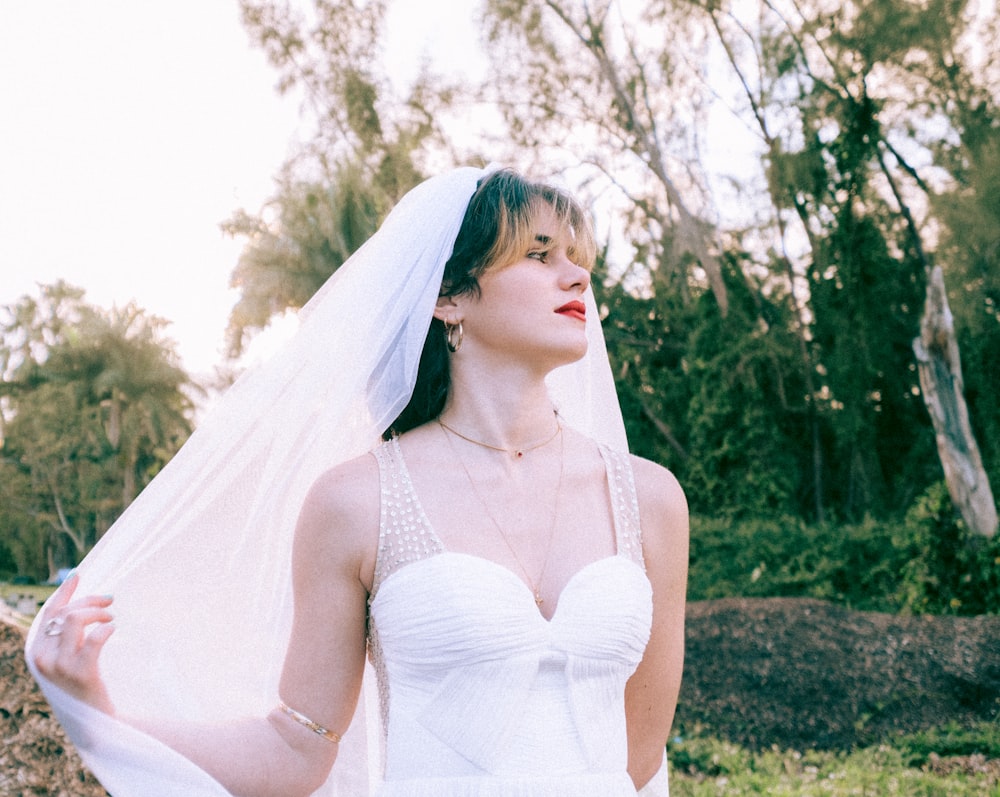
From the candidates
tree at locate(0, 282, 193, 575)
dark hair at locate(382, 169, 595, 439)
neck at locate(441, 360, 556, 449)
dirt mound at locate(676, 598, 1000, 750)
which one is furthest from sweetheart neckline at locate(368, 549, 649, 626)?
tree at locate(0, 282, 193, 575)

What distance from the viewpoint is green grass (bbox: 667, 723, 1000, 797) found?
16.3 feet

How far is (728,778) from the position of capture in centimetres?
541

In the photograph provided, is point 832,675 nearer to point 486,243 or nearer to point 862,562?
point 862,562

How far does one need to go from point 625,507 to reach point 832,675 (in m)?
6.15

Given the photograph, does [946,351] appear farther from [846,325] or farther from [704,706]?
[846,325]

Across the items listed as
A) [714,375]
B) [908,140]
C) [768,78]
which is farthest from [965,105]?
[714,375]

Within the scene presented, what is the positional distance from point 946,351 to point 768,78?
681 cm

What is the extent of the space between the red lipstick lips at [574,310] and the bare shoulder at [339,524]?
518 mm

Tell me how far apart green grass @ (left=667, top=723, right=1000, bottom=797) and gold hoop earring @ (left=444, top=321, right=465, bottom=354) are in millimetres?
3642

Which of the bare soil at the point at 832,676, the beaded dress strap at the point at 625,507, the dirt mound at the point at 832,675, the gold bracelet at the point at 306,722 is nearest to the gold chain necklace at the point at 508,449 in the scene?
the beaded dress strap at the point at 625,507

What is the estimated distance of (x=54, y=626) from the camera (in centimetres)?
161

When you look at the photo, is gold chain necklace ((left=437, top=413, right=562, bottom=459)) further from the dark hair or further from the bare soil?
the bare soil

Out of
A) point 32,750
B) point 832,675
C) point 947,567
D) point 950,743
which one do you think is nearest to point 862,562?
point 947,567

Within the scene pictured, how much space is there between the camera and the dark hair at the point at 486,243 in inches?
76.5
